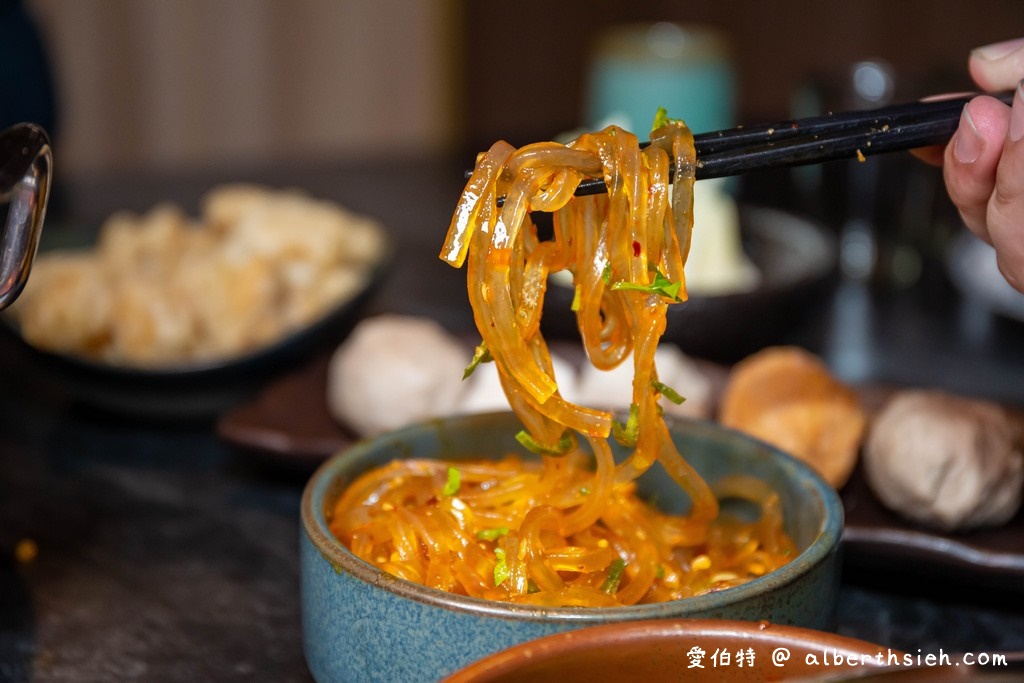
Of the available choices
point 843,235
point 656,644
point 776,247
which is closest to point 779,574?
point 656,644

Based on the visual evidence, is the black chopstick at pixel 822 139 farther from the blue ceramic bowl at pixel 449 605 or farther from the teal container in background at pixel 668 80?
the teal container in background at pixel 668 80

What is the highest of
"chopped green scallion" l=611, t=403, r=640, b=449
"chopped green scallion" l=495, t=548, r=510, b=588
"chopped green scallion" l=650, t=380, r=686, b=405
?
"chopped green scallion" l=650, t=380, r=686, b=405

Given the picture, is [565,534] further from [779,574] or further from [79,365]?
[79,365]

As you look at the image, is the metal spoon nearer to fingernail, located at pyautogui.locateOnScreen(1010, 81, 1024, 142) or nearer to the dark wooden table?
the dark wooden table

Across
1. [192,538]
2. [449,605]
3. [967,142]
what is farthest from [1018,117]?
[192,538]

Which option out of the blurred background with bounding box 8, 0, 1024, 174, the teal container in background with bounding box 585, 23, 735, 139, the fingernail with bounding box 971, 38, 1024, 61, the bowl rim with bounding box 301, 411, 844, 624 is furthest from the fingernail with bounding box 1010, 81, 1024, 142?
the blurred background with bounding box 8, 0, 1024, 174
